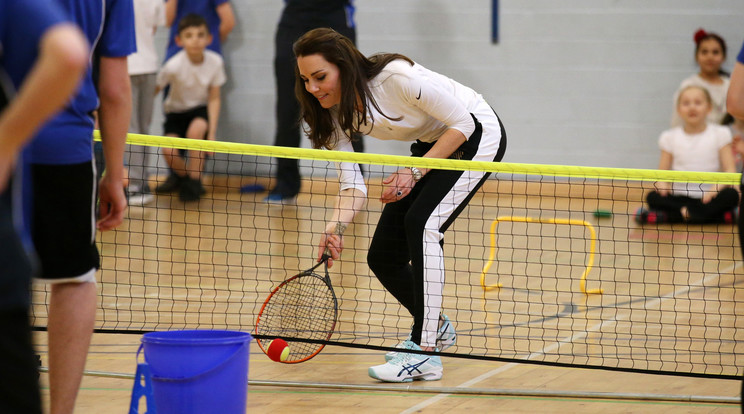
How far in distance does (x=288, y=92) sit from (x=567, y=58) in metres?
2.62

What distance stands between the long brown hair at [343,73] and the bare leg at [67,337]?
55.9 inches

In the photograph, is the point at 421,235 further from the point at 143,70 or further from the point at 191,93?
the point at 191,93

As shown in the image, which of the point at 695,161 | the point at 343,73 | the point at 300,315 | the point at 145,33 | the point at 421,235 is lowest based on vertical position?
the point at 300,315

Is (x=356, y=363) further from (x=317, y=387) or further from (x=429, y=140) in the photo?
(x=429, y=140)

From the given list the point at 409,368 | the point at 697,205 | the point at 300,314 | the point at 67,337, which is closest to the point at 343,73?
the point at 300,314

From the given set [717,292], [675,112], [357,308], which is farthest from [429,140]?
[675,112]

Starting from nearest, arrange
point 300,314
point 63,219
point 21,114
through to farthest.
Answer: point 21,114 → point 63,219 → point 300,314

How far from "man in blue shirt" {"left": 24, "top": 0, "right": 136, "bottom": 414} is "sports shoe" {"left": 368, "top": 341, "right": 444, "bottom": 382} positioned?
1361mm

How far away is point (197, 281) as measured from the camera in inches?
215

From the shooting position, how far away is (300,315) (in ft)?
12.8

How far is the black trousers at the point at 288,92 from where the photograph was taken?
8141 millimetres

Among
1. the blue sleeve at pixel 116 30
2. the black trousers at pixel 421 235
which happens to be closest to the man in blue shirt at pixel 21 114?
the blue sleeve at pixel 116 30

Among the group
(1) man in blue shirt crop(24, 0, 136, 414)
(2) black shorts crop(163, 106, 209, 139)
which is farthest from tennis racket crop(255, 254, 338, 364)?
(2) black shorts crop(163, 106, 209, 139)

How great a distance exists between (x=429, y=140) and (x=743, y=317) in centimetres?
197
